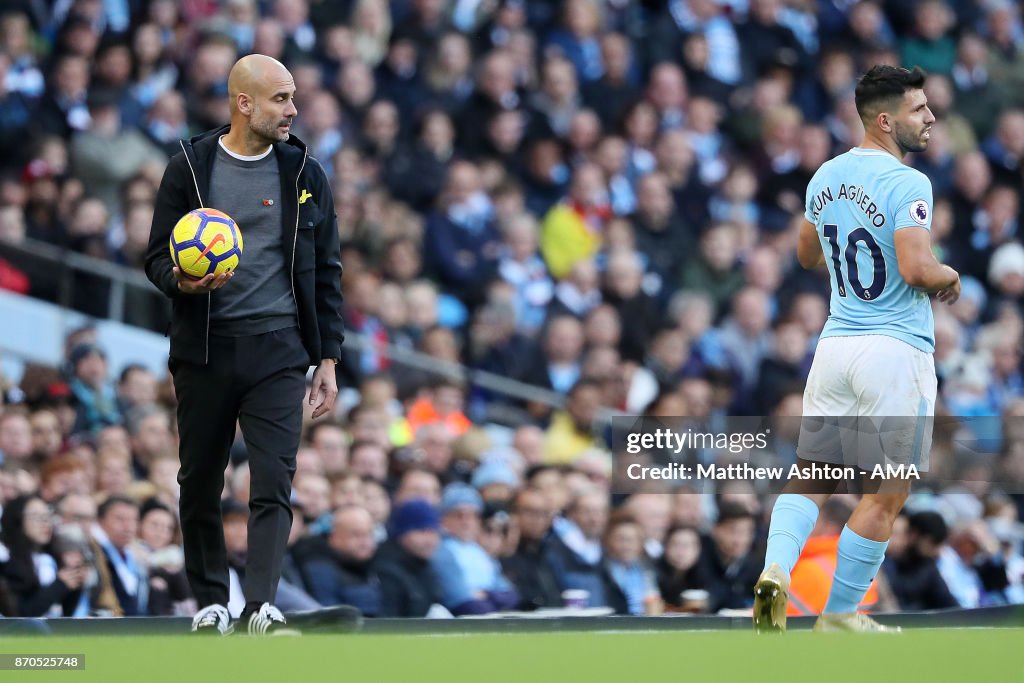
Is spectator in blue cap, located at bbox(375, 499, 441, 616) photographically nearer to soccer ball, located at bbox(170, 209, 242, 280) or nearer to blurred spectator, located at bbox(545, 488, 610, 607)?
blurred spectator, located at bbox(545, 488, 610, 607)

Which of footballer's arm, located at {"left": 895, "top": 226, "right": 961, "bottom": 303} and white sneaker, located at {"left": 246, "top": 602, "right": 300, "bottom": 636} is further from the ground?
footballer's arm, located at {"left": 895, "top": 226, "right": 961, "bottom": 303}

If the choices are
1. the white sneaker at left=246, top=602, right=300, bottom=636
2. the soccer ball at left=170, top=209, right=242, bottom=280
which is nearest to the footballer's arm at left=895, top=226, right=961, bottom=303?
the soccer ball at left=170, top=209, right=242, bottom=280

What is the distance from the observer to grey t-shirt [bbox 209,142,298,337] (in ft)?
22.9

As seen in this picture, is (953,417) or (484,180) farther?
(484,180)

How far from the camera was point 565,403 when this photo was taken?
43.4ft

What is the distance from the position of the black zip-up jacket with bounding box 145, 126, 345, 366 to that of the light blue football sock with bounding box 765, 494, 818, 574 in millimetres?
1760

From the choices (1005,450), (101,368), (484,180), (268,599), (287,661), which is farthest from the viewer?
(484,180)

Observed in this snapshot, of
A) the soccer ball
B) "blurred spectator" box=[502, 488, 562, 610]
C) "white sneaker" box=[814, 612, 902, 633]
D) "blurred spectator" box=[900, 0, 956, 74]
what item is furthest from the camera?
"blurred spectator" box=[900, 0, 956, 74]

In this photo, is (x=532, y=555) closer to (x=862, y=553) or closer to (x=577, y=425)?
(x=577, y=425)

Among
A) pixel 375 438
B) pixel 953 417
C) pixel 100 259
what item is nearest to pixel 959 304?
pixel 953 417

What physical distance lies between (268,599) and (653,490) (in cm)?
510

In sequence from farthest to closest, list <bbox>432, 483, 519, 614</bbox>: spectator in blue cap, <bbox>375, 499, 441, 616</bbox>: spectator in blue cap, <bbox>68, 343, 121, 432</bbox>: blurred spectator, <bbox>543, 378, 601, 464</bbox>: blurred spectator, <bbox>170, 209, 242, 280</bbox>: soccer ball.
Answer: <bbox>543, 378, 601, 464</bbox>: blurred spectator → <bbox>68, 343, 121, 432</bbox>: blurred spectator → <bbox>432, 483, 519, 614</bbox>: spectator in blue cap → <bbox>375, 499, 441, 616</bbox>: spectator in blue cap → <bbox>170, 209, 242, 280</bbox>: soccer ball

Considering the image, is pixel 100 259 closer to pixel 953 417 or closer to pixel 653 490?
pixel 653 490

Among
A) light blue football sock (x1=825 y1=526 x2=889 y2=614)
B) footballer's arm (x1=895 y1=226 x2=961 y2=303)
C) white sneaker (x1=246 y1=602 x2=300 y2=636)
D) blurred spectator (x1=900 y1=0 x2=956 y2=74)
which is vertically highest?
blurred spectator (x1=900 y1=0 x2=956 y2=74)
